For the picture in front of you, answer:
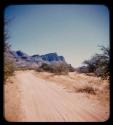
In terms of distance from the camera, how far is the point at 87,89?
1174 cm

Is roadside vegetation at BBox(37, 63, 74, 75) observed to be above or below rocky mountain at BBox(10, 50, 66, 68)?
below

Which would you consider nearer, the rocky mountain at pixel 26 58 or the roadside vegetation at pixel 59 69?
the rocky mountain at pixel 26 58

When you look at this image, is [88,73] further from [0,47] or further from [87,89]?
[0,47]

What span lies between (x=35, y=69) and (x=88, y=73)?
20.2 feet

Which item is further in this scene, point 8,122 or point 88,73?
point 88,73

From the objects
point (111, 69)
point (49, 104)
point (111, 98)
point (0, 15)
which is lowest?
point (49, 104)

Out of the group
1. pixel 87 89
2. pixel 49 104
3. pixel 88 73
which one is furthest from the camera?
pixel 88 73

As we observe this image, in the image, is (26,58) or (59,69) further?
(59,69)

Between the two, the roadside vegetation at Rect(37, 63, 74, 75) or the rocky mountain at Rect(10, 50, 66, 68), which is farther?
the roadside vegetation at Rect(37, 63, 74, 75)

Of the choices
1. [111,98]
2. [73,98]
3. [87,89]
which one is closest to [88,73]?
[87,89]

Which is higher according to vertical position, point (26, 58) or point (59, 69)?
point (26, 58)

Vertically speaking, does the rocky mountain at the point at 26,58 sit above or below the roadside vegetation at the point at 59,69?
above

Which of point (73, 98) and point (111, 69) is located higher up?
point (111, 69)

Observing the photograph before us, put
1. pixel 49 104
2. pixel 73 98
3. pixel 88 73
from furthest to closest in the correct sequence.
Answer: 1. pixel 88 73
2. pixel 73 98
3. pixel 49 104
